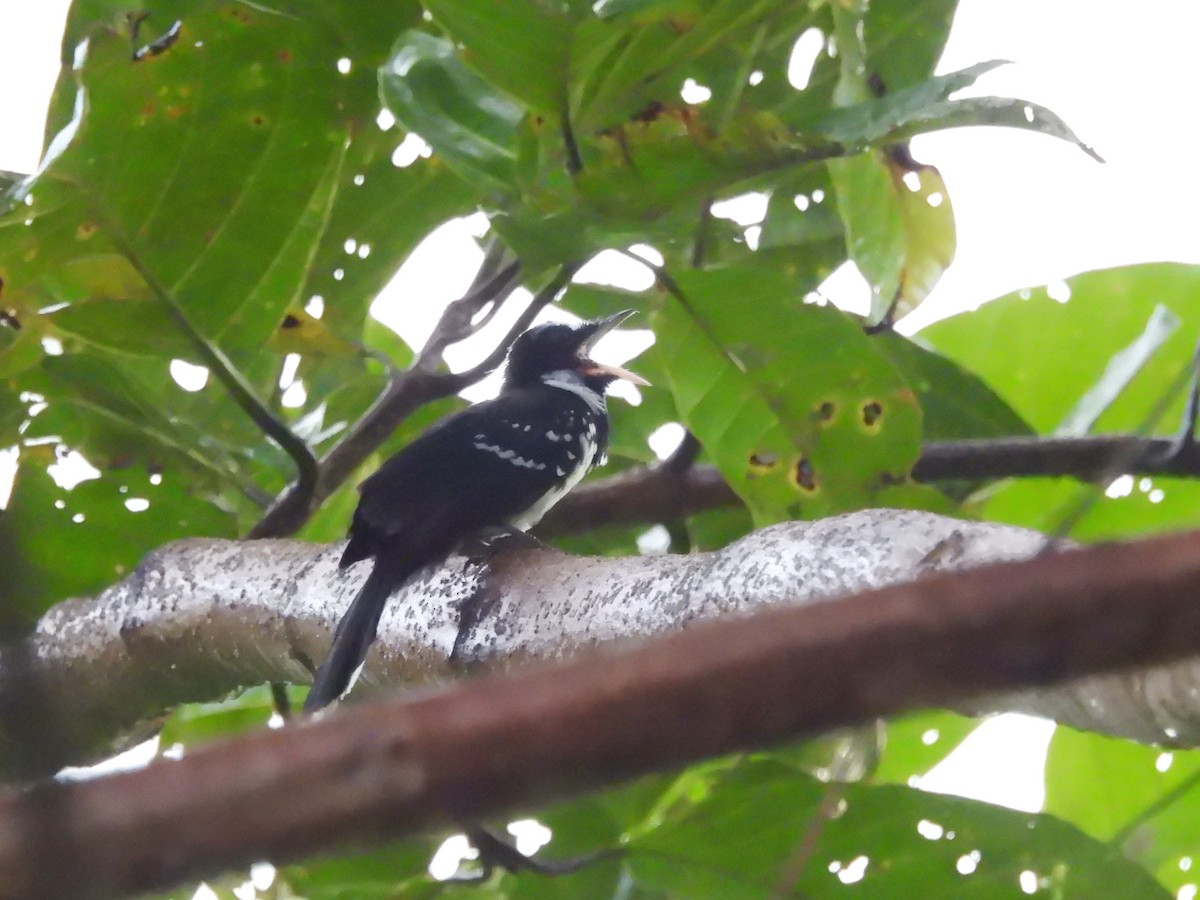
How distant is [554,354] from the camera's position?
3924 mm

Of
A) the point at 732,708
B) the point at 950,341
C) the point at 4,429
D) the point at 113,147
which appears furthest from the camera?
the point at 950,341

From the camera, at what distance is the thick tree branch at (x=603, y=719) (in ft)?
1.05

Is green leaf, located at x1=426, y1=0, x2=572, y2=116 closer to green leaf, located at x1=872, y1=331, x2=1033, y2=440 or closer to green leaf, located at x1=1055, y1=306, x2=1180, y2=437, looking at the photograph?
green leaf, located at x1=872, y1=331, x2=1033, y2=440

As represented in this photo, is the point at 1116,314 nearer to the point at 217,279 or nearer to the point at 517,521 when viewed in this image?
the point at 517,521

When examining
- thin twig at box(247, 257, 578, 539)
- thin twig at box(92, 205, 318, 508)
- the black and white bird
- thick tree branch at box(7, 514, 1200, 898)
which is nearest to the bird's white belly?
the black and white bird

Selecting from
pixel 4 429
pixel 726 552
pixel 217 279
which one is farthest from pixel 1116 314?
pixel 4 429

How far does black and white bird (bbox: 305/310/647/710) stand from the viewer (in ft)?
5.81

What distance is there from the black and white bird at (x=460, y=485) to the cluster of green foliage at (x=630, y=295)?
0.20 meters

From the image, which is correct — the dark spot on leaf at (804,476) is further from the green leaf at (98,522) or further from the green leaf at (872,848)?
the green leaf at (98,522)

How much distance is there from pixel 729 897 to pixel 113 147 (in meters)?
1.47

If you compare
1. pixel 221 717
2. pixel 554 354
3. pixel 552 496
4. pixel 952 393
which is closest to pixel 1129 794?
pixel 952 393

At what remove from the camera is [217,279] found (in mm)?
2141

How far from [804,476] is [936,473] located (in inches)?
11.0

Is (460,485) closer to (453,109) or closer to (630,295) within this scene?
(630,295)
